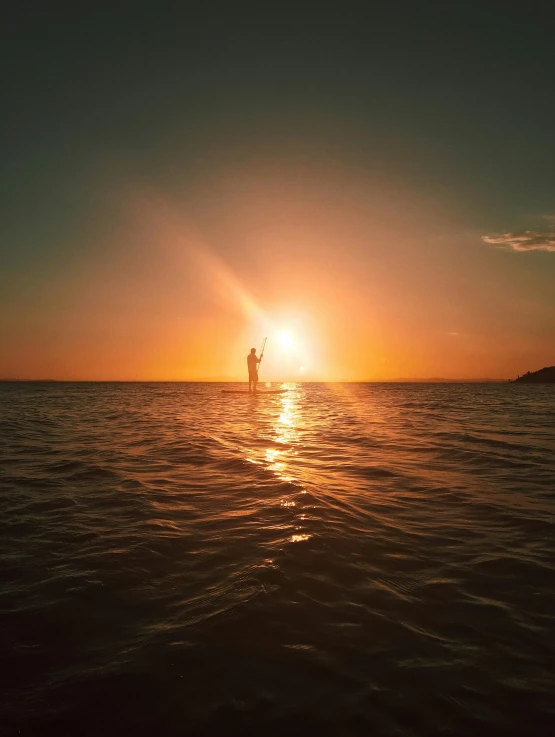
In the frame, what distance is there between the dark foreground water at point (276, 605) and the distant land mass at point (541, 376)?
451ft

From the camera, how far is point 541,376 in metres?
127

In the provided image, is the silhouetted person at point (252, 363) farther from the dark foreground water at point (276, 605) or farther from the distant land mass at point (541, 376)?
the distant land mass at point (541, 376)

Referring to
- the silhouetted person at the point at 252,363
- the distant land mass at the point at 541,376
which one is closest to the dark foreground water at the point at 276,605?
the silhouetted person at the point at 252,363

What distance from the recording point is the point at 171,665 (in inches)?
123

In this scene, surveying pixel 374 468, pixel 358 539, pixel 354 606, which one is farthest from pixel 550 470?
pixel 354 606

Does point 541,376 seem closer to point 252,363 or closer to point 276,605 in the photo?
point 252,363

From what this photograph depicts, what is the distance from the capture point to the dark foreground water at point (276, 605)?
9.11 ft

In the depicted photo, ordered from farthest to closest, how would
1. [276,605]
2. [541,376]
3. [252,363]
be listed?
1. [541,376]
2. [252,363]
3. [276,605]

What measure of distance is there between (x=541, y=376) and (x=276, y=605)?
14712 cm

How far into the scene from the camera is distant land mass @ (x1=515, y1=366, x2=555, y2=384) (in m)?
124

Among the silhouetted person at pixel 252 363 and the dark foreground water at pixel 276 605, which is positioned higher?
the silhouetted person at pixel 252 363

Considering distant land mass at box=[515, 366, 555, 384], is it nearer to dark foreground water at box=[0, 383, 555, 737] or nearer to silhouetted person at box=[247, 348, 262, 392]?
silhouetted person at box=[247, 348, 262, 392]

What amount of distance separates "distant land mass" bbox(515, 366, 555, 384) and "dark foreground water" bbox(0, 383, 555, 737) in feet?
451

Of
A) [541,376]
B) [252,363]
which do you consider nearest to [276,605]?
[252,363]
